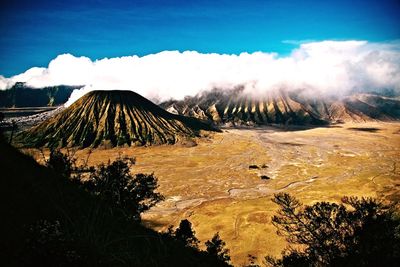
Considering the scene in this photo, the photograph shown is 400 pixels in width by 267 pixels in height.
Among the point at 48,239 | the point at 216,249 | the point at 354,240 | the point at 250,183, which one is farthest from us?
the point at 250,183

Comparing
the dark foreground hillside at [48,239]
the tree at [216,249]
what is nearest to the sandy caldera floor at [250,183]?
the tree at [216,249]

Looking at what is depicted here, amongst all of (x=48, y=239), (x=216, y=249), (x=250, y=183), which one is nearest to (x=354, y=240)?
(x=216, y=249)

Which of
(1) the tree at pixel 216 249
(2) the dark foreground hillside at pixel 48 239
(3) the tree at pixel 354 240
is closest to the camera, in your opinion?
(2) the dark foreground hillside at pixel 48 239

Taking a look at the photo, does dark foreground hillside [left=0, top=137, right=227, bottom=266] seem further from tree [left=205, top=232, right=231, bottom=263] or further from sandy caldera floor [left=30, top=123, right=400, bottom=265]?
sandy caldera floor [left=30, top=123, right=400, bottom=265]

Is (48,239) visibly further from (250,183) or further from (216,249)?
(250,183)

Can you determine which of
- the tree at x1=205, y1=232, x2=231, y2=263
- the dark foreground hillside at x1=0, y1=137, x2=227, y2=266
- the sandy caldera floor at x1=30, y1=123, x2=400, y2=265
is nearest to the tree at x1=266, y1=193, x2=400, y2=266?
the tree at x1=205, y1=232, x2=231, y2=263

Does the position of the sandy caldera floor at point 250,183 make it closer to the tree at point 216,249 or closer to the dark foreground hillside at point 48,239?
the tree at point 216,249

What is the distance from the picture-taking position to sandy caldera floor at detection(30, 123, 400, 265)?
248 ft

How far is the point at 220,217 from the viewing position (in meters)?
84.9

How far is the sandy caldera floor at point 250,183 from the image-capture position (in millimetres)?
75731

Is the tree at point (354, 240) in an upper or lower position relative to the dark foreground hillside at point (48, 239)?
lower

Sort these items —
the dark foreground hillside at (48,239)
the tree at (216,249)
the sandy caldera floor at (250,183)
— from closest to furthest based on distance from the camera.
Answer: the dark foreground hillside at (48,239), the tree at (216,249), the sandy caldera floor at (250,183)

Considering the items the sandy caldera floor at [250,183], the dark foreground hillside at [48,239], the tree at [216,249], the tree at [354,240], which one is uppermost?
the dark foreground hillside at [48,239]

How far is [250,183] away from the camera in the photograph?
12475 cm
